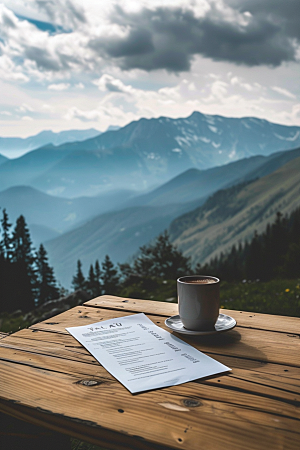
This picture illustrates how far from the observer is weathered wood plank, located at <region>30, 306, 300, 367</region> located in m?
1.04

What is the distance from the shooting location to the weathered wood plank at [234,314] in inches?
51.7

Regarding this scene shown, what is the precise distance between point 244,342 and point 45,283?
14570mm

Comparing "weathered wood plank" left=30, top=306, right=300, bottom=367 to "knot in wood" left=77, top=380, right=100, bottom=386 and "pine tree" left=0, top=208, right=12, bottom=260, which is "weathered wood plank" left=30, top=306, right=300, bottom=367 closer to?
"knot in wood" left=77, top=380, right=100, bottom=386

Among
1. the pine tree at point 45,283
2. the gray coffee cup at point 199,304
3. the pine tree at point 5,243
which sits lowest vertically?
the pine tree at point 45,283

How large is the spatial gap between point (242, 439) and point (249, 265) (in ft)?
41.6

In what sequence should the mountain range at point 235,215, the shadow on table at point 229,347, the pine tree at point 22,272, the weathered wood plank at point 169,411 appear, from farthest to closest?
the mountain range at point 235,215
the pine tree at point 22,272
the shadow on table at point 229,347
the weathered wood plank at point 169,411

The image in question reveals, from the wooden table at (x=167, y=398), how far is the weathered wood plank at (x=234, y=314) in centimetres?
11

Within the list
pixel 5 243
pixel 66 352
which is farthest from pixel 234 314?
pixel 5 243

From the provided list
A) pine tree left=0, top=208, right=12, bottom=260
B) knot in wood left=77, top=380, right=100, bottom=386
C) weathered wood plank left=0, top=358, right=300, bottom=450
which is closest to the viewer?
weathered wood plank left=0, top=358, right=300, bottom=450

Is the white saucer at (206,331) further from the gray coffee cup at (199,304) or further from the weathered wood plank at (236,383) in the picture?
the weathered wood plank at (236,383)

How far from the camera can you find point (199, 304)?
3.83ft

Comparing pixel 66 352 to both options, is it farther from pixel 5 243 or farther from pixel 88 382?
pixel 5 243

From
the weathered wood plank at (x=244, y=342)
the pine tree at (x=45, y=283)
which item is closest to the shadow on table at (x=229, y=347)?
the weathered wood plank at (x=244, y=342)

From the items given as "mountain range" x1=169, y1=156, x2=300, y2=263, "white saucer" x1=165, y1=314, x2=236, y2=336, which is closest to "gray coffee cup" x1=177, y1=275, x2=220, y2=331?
"white saucer" x1=165, y1=314, x2=236, y2=336
